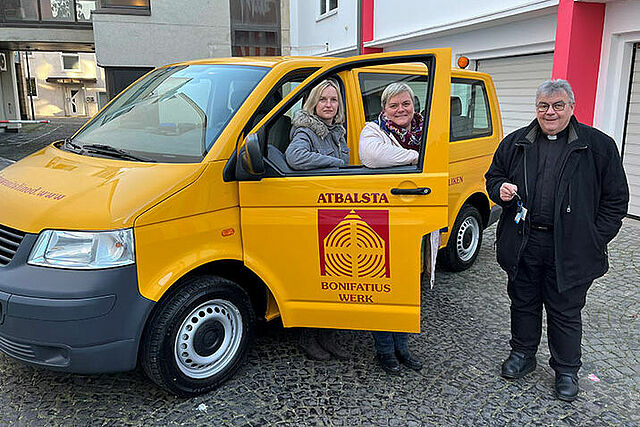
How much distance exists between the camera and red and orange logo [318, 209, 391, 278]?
10.4 ft

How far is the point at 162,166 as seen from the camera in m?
3.11

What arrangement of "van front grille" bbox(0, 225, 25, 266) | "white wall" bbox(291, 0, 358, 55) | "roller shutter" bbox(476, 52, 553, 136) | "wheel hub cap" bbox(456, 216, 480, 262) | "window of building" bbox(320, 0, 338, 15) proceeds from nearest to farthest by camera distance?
"van front grille" bbox(0, 225, 25, 266)
"wheel hub cap" bbox(456, 216, 480, 262)
"roller shutter" bbox(476, 52, 553, 136)
"white wall" bbox(291, 0, 358, 55)
"window of building" bbox(320, 0, 338, 15)

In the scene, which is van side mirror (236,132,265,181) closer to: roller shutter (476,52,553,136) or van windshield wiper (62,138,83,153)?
van windshield wiper (62,138,83,153)

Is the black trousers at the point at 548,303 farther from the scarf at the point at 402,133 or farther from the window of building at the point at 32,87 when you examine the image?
the window of building at the point at 32,87

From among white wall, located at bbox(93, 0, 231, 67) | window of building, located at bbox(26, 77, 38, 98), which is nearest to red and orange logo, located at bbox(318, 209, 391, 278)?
white wall, located at bbox(93, 0, 231, 67)

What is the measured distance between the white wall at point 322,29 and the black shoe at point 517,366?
1311cm

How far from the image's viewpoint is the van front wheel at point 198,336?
3018mm

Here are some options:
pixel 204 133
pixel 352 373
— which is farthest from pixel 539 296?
pixel 204 133

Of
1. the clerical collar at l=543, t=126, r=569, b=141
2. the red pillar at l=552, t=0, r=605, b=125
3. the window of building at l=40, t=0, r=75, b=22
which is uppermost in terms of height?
the window of building at l=40, t=0, r=75, b=22

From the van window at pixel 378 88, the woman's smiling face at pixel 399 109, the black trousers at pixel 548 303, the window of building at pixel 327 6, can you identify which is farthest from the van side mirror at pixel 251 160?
the window of building at pixel 327 6

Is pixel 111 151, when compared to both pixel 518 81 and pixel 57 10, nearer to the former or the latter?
pixel 518 81

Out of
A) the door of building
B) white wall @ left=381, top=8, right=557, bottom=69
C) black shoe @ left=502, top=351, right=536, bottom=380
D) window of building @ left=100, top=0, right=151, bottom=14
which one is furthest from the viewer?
the door of building

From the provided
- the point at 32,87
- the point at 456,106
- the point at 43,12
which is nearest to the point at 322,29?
the point at 43,12

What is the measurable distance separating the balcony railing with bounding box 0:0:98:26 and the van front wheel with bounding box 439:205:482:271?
1968 cm
